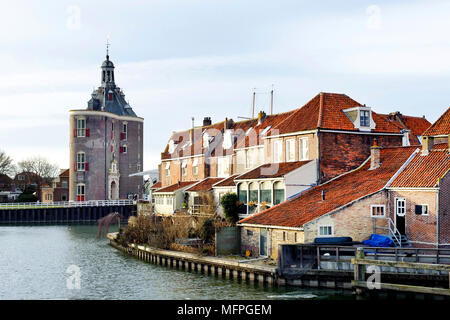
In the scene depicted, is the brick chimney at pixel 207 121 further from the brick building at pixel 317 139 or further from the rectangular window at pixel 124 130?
the rectangular window at pixel 124 130

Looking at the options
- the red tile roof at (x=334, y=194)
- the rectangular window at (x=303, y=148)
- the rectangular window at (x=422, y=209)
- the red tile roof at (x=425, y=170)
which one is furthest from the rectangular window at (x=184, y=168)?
the rectangular window at (x=422, y=209)

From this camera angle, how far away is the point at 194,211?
53406mm

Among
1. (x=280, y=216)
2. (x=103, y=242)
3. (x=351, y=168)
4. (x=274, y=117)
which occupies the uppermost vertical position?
(x=274, y=117)

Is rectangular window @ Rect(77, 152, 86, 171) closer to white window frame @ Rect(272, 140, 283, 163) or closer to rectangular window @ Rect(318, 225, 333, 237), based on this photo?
white window frame @ Rect(272, 140, 283, 163)

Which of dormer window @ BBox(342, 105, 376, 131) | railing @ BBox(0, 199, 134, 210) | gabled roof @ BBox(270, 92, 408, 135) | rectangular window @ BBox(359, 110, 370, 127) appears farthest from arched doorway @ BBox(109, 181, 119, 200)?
rectangular window @ BBox(359, 110, 370, 127)

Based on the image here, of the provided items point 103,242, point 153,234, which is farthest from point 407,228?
point 103,242

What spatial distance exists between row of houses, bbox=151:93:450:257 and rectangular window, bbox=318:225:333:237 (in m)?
0.07

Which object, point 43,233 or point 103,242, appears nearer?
point 103,242

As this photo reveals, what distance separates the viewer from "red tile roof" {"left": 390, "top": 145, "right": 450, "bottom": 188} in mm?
34812

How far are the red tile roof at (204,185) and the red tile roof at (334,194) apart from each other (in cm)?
1633

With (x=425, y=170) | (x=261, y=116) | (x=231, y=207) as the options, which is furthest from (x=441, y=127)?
(x=261, y=116)

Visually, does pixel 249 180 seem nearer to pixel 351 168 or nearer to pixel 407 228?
pixel 351 168

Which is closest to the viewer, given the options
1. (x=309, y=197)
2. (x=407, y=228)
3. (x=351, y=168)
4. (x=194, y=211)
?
(x=407, y=228)
